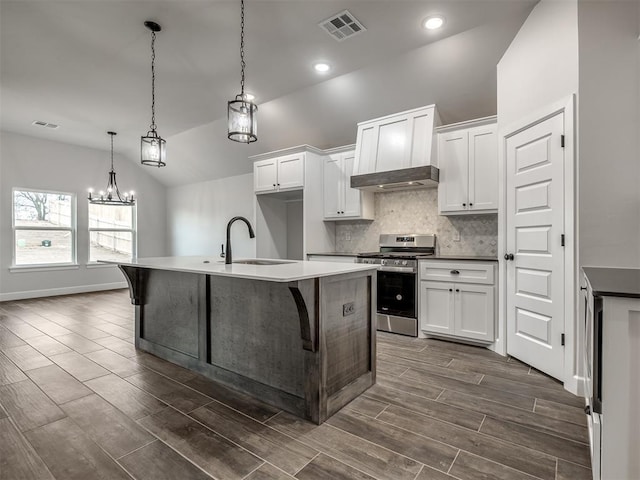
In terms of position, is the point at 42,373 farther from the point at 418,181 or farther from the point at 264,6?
the point at 418,181

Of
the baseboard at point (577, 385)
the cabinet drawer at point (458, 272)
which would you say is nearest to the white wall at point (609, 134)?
the baseboard at point (577, 385)

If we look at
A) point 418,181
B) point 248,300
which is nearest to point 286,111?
point 418,181

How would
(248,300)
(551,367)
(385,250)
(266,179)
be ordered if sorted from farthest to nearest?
(266,179) < (385,250) < (551,367) < (248,300)

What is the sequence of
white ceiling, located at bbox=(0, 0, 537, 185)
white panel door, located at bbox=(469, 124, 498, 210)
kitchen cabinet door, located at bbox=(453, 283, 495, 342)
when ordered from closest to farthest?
1. white ceiling, located at bbox=(0, 0, 537, 185)
2. kitchen cabinet door, located at bbox=(453, 283, 495, 342)
3. white panel door, located at bbox=(469, 124, 498, 210)

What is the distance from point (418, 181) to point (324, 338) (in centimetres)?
248

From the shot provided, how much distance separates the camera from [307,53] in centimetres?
352

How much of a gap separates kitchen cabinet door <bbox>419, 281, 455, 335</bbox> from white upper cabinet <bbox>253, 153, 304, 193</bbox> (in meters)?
2.24

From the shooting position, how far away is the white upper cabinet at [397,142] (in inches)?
150

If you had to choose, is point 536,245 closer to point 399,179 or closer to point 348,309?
point 399,179

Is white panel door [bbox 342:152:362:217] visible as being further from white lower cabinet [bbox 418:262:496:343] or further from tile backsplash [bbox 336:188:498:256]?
white lower cabinet [bbox 418:262:496:343]

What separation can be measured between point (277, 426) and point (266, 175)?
153 inches

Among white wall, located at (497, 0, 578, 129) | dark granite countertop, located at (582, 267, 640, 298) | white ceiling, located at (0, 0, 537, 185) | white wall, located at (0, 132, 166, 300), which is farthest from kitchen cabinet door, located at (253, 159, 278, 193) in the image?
dark granite countertop, located at (582, 267, 640, 298)

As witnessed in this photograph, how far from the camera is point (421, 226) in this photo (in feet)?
14.6

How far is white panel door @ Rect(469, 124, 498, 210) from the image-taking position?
3.53m
